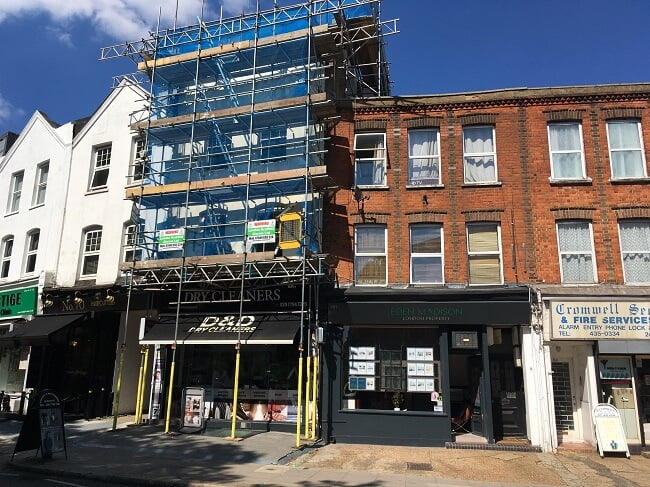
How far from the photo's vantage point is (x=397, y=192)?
631 inches

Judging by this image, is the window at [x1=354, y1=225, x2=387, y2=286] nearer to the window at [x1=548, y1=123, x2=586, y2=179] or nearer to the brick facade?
the brick facade

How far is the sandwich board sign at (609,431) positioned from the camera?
41.8 ft

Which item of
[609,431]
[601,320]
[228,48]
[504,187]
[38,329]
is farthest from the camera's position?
[38,329]

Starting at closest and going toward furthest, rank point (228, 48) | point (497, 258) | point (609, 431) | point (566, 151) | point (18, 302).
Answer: point (609, 431), point (497, 258), point (566, 151), point (228, 48), point (18, 302)

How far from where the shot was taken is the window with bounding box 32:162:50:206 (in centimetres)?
2144

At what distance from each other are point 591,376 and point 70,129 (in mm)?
20740

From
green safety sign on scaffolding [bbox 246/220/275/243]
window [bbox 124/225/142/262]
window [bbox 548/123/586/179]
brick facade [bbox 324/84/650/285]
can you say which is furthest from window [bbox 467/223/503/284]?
window [bbox 124/225/142/262]

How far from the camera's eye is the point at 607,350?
13633 mm

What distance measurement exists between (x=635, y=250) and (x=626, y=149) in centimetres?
303

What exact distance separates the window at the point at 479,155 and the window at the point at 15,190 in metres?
18.6

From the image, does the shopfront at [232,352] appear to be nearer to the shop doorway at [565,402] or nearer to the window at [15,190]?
the shop doorway at [565,402]

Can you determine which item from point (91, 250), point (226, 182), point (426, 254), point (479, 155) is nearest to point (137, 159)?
point (91, 250)

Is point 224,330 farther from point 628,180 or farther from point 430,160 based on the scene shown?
point 628,180

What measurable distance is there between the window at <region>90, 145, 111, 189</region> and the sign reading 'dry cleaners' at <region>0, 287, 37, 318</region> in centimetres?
456
